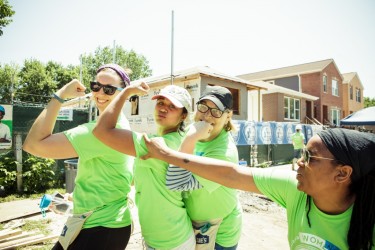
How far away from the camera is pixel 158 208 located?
5.87 feet

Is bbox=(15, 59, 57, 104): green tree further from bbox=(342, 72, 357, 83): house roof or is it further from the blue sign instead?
bbox=(342, 72, 357, 83): house roof

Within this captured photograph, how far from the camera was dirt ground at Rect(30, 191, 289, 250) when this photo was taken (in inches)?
189

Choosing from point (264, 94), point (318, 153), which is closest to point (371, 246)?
point (318, 153)

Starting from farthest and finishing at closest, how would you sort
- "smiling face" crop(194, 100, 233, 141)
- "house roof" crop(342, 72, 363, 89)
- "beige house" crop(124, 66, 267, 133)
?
"house roof" crop(342, 72, 363, 89) < "beige house" crop(124, 66, 267, 133) < "smiling face" crop(194, 100, 233, 141)

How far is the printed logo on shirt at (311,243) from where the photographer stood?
1.38 m

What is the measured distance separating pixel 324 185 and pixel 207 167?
2.35 ft

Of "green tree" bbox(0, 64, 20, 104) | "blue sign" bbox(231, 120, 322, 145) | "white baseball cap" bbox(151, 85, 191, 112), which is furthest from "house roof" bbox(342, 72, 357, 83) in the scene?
"green tree" bbox(0, 64, 20, 104)

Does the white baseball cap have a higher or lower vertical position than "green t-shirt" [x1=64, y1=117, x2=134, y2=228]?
higher

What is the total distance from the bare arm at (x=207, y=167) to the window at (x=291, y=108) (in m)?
25.5

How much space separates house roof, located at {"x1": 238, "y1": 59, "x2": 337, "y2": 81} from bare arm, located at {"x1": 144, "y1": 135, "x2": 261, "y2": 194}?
3151 centimetres

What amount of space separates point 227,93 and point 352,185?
50.8 inches

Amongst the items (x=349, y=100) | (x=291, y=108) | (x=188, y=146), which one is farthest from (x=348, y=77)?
(x=188, y=146)

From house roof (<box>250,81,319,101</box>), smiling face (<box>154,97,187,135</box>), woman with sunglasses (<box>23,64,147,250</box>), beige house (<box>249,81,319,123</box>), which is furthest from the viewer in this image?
beige house (<box>249,81,319,123</box>)

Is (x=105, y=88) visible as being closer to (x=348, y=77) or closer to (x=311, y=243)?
(x=311, y=243)
